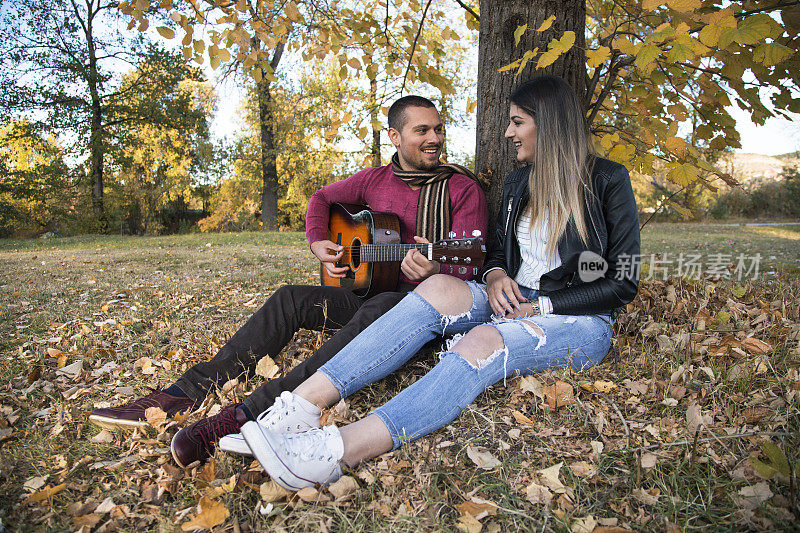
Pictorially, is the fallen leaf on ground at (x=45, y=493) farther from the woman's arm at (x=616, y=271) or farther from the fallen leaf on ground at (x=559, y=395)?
the woman's arm at (x=616, y=271)

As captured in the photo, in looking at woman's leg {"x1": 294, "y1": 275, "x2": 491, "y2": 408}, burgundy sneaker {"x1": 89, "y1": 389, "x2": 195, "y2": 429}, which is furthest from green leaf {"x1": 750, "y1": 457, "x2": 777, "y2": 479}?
burgundy sneaker {"x1": 89, "y1": 389, "x2": 195, "y2": 429}

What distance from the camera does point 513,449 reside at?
1.99m

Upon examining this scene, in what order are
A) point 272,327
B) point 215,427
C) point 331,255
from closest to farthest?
1. point 215,427
2. point 272,327
3. point 331,255

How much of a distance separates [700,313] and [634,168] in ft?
3.35

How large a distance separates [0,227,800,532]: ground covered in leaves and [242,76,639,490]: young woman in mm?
122

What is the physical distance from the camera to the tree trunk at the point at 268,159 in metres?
18.9

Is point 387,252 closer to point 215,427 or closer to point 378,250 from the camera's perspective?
point 378,250

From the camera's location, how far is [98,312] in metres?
4.41

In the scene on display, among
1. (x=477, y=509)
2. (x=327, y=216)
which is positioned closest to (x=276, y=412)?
(x=477, y=509)

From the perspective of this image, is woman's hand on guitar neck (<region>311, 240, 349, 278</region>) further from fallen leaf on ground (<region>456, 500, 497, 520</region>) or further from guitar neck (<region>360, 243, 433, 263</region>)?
fallen leaf on ground (<region>456, 500, 497, 520</region>)

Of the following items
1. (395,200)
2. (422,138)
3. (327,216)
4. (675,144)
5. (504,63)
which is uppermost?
(504,63)

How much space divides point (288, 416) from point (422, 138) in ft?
6.57

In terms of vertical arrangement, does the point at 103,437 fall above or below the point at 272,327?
below

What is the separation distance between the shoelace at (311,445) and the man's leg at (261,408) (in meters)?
0.28
